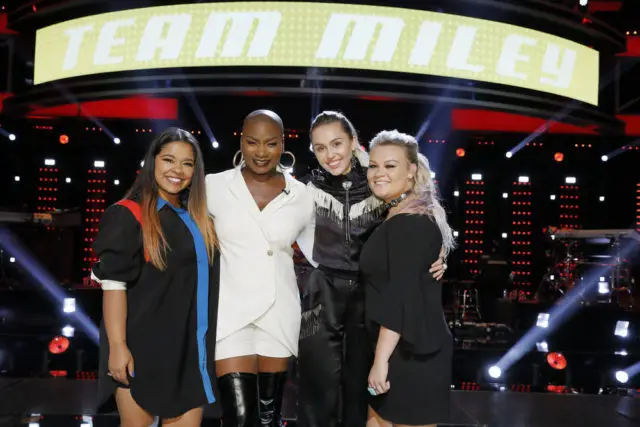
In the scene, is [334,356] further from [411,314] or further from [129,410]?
[129,410]

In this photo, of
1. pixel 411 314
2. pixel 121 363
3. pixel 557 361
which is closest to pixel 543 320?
pixel 557 361

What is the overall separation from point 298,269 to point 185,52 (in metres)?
4.06

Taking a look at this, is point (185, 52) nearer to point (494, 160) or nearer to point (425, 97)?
point (425, 97)

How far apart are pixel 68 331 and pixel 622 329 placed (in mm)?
6525

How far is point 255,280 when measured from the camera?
296 centimetres

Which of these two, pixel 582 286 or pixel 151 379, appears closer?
pixel 151 379

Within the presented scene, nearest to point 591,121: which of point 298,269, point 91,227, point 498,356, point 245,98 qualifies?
point 498,356

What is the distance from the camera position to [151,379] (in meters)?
2.63

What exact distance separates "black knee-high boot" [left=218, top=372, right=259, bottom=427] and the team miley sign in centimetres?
435

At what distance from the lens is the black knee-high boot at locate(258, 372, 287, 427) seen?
2973 millimetres

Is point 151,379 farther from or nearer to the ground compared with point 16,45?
nearer to the ground

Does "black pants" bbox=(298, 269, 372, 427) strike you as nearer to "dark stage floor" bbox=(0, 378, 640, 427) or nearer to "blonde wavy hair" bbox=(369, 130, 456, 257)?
"blonde wavy hair" bbox=(369, 130, 456, 257)

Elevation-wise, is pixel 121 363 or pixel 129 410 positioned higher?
pixel 121 363

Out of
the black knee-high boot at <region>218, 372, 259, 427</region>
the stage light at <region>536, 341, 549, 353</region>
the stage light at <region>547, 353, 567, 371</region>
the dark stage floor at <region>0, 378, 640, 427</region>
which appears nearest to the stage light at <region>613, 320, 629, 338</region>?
the stage light at <region>536, 341, 549, 353</region>
